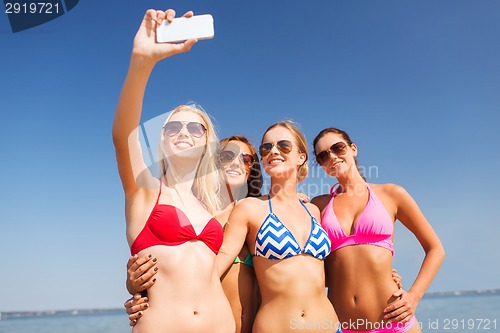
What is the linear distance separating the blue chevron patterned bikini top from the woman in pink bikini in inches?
21.6

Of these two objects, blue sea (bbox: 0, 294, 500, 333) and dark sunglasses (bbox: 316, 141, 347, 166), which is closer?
dark sunglasses (bbox: 316, 141, 347, 166)

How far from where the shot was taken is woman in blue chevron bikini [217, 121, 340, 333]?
4418mm

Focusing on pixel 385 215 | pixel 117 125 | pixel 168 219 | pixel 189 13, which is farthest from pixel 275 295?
pixel 189 13

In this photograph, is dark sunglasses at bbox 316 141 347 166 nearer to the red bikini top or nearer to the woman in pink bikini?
the woman in pink bikini

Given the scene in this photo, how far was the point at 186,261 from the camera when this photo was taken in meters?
3.87

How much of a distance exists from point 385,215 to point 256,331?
2189 millimetres

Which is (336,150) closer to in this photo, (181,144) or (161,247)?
(181,144)

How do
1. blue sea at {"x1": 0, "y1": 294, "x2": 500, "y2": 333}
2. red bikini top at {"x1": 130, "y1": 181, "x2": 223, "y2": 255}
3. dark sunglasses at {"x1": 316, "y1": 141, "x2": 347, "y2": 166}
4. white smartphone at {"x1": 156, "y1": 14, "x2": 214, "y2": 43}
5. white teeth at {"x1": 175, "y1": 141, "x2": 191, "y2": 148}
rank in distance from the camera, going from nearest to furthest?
white smartphone at {"x1": 156, "y1": 14, "x2": 214, "y2": 43}
red bikini top at {"x1": 130, "y1": 181, "x2": 223, "y2": 255}
white teeth at {"x1": 175, "y1": 141, "x2": 191, "y2": 148}
dark sunglasses at {"x1": 316, "y1": 141, "x2": 347, "y2": 166}
blue sea at {"x1": 0, "y1": 294, "x2": 500, "y2": 333}

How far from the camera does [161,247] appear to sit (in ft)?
12.5

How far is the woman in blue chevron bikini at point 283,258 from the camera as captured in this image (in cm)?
442

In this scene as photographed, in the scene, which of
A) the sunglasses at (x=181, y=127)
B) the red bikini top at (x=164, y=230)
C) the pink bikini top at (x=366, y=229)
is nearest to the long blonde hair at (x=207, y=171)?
the sunglasses at (x=181, y=127)

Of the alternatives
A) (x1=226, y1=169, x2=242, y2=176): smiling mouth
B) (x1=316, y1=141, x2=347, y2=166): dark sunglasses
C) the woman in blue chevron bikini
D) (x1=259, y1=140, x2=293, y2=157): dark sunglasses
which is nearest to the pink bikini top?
the woman in blue chevron bikini

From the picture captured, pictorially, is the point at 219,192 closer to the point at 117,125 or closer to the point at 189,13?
the point at 117,125

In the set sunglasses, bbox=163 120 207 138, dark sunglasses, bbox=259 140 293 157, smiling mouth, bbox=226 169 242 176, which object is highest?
sunglasses, bbox=163 120 207 138
